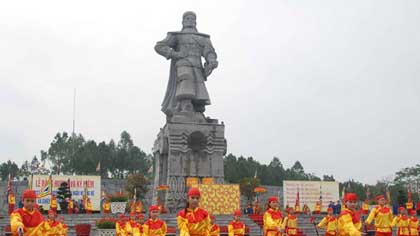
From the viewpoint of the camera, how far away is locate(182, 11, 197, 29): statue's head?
1047 inches

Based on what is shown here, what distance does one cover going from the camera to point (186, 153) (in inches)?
961

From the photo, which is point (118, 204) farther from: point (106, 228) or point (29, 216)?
point (29, 216)

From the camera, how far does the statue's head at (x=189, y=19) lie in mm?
26594

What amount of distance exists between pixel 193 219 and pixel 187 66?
18690 mm

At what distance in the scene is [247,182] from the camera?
37938 millimetres

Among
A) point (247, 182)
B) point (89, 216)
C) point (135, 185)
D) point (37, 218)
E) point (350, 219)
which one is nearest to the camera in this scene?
point (37, 218)

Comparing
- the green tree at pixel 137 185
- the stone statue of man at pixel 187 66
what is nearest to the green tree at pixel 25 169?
the green tree at pixel 137 185

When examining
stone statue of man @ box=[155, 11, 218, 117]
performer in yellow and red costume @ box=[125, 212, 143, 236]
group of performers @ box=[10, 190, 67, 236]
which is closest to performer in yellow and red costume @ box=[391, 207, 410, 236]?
performer in yellow and red costume @ box=[125, 212, 143, 236]

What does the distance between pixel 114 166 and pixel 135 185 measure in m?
24.0

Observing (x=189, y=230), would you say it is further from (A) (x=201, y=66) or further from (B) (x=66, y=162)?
(B) (x=66, y=162)

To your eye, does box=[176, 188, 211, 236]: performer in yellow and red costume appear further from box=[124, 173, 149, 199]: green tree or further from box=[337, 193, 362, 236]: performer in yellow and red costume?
box=[124, 173, 149, 199]: green tree

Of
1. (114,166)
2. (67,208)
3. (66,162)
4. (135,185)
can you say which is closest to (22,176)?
(66,162)

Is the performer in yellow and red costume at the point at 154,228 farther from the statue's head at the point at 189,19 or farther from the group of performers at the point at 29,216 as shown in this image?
the statue's head at the point at 189,19

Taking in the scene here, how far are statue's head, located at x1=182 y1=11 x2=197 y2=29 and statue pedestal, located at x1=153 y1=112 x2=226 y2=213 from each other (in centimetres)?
485
